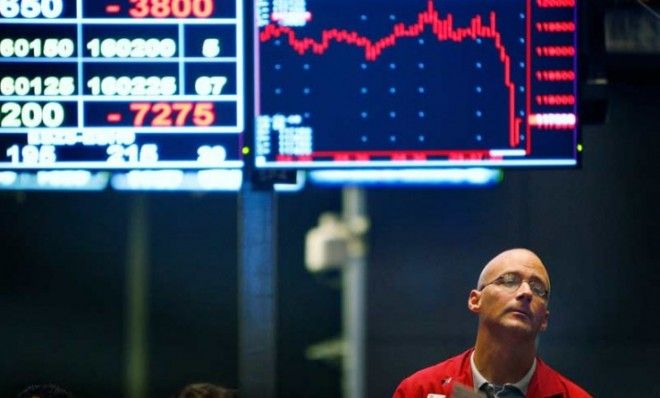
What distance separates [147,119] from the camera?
635cm

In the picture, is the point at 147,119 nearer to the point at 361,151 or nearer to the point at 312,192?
the point at 361,151

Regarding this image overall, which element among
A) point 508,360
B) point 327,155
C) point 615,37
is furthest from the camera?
point 615,37

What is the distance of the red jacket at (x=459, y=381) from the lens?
425cm

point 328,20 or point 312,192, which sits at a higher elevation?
point 328,20

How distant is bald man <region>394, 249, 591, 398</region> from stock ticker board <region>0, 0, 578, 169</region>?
1966 millimetres

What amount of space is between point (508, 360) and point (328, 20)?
2462mm

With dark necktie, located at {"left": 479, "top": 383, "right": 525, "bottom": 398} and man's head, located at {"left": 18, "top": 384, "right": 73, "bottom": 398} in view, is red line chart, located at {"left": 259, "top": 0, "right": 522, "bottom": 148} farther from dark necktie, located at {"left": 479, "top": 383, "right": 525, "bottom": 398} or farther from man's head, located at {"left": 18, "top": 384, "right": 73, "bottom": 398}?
dark necktie, located at {"left": 479, "top": 383, "right": 525, "bottom": 398}

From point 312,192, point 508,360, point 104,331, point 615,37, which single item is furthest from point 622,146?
point 508,360

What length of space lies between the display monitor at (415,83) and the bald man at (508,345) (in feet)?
6.43

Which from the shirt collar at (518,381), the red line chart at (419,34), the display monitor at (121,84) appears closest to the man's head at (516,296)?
the shirt collar at (518,381)

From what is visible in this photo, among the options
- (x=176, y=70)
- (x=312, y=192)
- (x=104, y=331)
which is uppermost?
(x=176, y=70)

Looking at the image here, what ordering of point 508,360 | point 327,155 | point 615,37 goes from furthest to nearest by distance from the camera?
1. point 615,37
2. point 327,155
3. point 508,360

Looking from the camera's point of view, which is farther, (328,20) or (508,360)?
(328,20)

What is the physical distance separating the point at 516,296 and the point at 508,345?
0.15 meters
